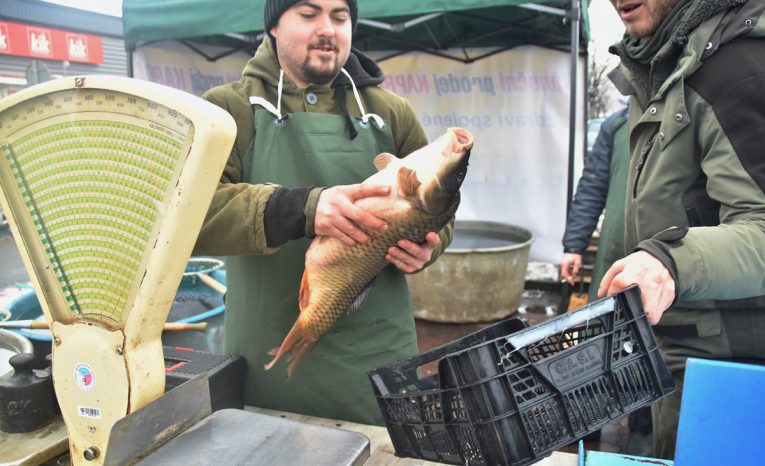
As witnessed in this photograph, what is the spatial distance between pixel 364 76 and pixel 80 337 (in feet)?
4.69

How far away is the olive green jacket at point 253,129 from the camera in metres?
1.66

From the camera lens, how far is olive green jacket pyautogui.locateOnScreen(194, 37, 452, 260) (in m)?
1.66

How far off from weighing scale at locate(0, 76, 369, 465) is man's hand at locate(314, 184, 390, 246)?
54cm

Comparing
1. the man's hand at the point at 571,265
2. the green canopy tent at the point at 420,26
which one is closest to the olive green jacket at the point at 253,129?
the man's hand at the point at 571,265

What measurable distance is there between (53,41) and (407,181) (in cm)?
2243

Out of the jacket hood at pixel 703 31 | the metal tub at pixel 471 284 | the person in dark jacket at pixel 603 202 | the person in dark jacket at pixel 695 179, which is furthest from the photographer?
the metal tub at pixel 471 284

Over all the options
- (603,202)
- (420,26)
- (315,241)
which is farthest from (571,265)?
(420,26)

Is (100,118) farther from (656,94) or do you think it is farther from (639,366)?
(656,94)

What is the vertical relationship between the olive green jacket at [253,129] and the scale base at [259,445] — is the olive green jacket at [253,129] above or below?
above

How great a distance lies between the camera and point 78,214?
1.08 meters

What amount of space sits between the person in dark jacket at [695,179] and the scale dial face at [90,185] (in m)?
0.95

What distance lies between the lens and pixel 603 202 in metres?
3.79

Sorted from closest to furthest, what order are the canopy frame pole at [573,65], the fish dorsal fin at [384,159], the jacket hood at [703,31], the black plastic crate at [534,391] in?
the black plastic crate at [534,391], the jacket hood at [703,31], the fish dorsal fin at [384,159], the canopy frame pole at [573,65]

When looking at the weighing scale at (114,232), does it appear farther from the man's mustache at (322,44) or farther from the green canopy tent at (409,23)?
the green canopy tent at (409,23)
